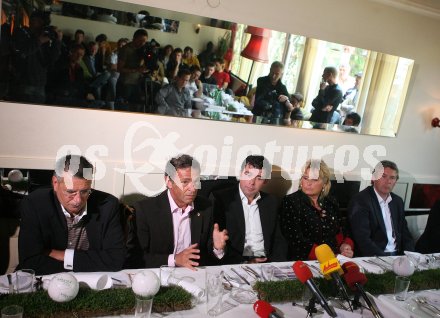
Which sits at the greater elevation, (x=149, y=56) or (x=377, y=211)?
(x=149, y=56)

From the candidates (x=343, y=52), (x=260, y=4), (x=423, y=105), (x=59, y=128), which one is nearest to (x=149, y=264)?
(x=59, y=128)

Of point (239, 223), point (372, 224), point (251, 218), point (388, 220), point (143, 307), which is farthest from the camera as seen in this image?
point (388, 220)

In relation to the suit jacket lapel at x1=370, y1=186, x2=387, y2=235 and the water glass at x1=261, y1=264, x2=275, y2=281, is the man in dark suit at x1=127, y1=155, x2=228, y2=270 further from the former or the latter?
the suit jacket lapel at x1=370, y1=186, x2=387, y2=235

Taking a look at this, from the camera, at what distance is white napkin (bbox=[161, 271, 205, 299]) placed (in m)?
1.79

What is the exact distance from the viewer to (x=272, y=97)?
3648 millimetres

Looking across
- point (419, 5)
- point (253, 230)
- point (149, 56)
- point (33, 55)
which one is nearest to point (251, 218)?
point (253, 230)

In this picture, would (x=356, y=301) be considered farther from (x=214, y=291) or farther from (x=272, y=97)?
(x=272, y=97)

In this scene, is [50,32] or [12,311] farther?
[50,32]

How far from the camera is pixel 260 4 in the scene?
3457mm

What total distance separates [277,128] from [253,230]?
1.20m

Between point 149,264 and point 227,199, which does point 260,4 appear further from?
point 149,264

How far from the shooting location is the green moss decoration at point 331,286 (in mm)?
1891

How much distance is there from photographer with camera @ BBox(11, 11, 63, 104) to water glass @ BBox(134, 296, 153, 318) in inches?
76.2

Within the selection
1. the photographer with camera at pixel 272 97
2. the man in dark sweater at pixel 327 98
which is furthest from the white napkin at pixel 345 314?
the man in dark sweater at pixel 327 98
